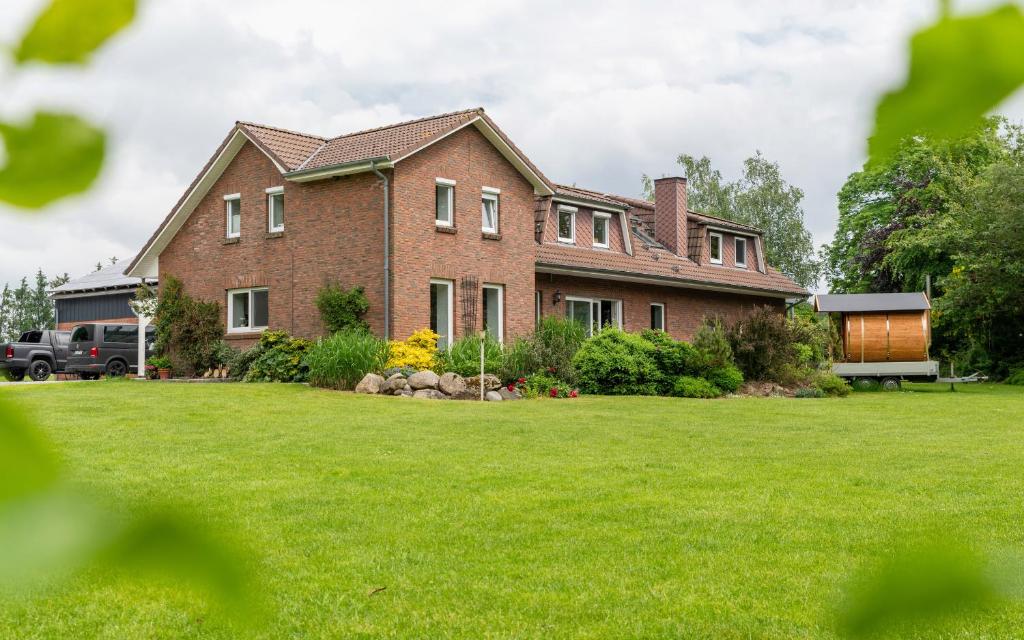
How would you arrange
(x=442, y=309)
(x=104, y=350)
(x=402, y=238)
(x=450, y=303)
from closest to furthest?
(x=402, y=238) → (x=450, y=303) → (x=442, y=309) → (x=104, y=350)

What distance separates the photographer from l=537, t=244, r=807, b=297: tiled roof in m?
23.1

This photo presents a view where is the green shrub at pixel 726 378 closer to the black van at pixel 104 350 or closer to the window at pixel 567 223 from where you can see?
the window at pixel 567 223

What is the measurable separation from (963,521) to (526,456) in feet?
13.1

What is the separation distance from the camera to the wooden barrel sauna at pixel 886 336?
22391 millimetres

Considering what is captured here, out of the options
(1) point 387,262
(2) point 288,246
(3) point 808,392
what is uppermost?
(2) point 288,246

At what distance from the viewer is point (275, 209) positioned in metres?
21.4

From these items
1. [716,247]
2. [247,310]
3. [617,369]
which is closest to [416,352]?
[617,369]

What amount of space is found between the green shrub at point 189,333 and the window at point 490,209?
6355 millimetres

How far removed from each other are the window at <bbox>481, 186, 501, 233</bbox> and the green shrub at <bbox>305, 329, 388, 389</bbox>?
4.60 metres

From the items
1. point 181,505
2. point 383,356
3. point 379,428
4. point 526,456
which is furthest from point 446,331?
point 181,505

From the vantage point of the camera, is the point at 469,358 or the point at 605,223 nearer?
the point at 469,358

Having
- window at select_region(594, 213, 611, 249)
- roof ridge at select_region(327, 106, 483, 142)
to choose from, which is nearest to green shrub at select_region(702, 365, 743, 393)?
roof ridge at select_region(327, 106, 483, 142)

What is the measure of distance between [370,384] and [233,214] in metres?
8.12

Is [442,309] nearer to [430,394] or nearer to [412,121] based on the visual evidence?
[412,121]
